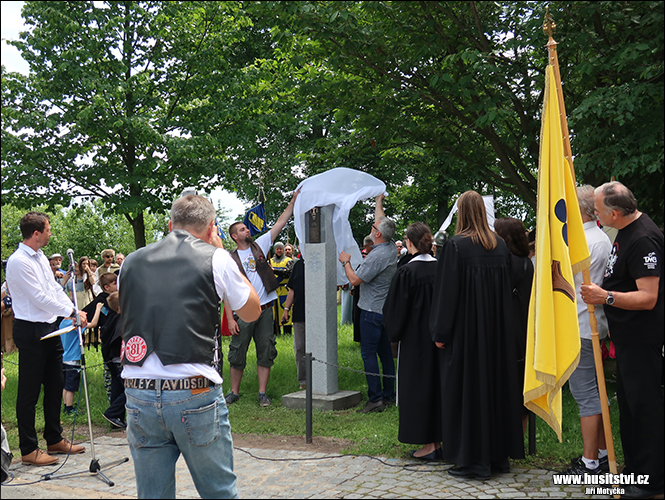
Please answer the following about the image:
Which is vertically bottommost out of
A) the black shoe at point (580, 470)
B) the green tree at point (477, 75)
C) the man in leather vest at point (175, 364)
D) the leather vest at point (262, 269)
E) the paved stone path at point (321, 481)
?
the paved stone path at point (321, 481)

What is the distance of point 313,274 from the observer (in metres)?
8.12

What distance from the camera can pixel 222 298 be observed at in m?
3.38

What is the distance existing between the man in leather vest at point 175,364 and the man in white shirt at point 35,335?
3.16 m

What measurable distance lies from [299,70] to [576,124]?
431 cm

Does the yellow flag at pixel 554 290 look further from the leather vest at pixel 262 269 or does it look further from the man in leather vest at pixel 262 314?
the leather vest at pixel 262 269

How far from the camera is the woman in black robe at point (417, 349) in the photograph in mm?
5566

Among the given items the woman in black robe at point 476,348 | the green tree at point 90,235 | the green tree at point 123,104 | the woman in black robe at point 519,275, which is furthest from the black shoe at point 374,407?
the green tree at point 90,235

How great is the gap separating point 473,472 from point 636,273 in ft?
6.48

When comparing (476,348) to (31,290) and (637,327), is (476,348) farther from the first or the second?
(31,290)

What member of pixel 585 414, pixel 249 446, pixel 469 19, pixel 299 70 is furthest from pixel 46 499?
pixel 469 19

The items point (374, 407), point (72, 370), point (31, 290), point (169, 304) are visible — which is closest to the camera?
point (169, 304)

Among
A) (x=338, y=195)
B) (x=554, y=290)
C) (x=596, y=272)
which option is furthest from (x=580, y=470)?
(x=338, y=195)

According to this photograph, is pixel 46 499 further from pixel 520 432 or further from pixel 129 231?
pixel 129 231

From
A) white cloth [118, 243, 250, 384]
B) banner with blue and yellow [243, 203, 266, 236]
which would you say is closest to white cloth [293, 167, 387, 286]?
banner with blue and yellow [243, 203, 266, 236]
